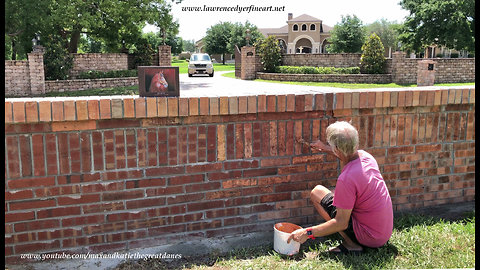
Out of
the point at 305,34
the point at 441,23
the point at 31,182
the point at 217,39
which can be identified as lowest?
the point at 31,182

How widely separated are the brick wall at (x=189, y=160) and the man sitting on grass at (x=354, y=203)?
552 millimetres

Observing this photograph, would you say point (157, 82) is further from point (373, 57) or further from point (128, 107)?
point (373, 57)

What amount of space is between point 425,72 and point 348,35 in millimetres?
32031

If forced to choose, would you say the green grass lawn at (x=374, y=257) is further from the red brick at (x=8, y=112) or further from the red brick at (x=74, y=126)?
the red brick at (x=8, y=112)

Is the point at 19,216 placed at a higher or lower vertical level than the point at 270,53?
lower

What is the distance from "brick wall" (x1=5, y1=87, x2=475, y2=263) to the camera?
2.99m

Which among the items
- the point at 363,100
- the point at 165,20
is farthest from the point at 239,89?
the point at 363,100

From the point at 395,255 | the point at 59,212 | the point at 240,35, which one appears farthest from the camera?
the point at 240,35

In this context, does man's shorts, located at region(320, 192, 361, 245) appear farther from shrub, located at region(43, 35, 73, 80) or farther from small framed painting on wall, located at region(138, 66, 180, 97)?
shrub, located at region(43, 35, 73, 80)

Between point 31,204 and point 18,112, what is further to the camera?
point 31,204

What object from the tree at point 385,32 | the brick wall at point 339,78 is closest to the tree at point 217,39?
the tree at point 385,32

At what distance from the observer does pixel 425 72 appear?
70.1ft

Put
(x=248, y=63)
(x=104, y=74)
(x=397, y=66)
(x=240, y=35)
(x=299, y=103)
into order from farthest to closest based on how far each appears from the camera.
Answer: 1. (x=240, y=35)
2. (x=248, y=63)
3. (x=397, y=66)
4. (x=104, y=74)
5. (x=299, y=103)

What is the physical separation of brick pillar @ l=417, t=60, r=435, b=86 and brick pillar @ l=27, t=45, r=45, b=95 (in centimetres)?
1837
